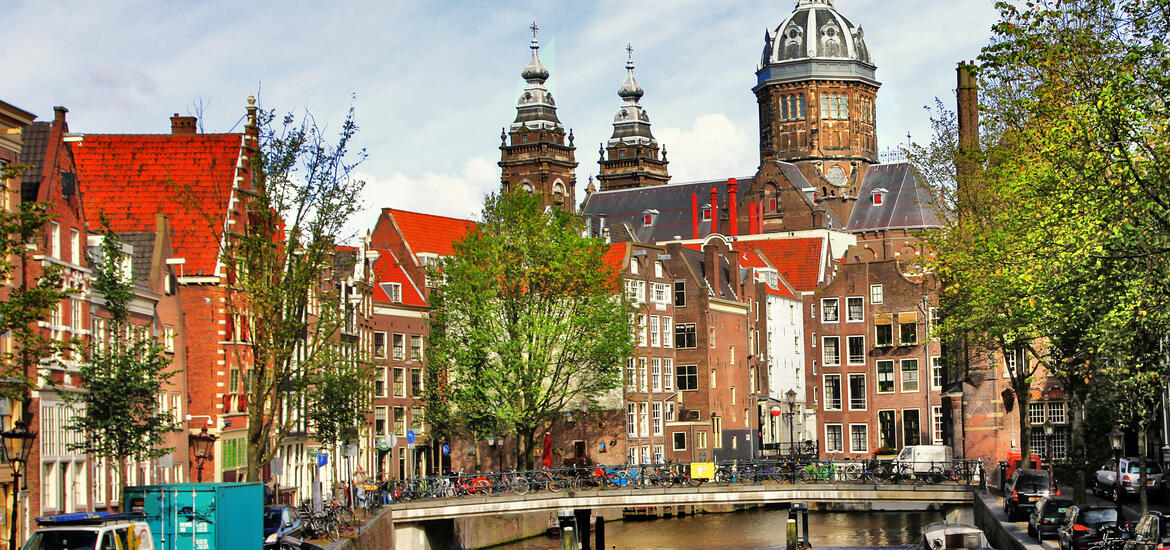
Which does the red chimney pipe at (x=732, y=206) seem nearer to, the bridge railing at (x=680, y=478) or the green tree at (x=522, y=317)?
the green tree at (x=522, y=317)

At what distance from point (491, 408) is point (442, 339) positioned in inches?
167

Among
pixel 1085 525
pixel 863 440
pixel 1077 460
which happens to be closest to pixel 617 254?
pixel 863 440

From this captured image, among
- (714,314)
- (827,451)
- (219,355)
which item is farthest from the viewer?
(827,451)

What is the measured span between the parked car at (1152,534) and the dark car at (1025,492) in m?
14.4

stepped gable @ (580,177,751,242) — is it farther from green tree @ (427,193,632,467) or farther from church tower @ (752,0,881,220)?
green tree @ (427,193,632,467)

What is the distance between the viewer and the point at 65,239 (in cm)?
4566

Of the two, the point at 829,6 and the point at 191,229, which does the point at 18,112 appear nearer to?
the point at 191,229

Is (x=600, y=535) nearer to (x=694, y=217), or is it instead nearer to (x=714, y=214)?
(x=714, y=214)

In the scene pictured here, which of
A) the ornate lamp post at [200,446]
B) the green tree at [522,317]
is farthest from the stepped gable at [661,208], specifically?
the ornate lamp post at [200,446]

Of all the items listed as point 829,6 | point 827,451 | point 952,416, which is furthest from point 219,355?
point 829,6

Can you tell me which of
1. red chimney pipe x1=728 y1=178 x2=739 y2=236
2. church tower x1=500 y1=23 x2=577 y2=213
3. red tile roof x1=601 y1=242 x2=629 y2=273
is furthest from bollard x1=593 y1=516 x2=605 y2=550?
church tower x1=500 y1=23 x2=577 y2=213

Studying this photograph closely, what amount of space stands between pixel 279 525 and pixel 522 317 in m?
30.4

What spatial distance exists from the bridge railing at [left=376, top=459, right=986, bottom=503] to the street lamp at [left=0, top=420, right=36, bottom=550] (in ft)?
72.7

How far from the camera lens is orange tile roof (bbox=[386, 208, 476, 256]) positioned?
99.4 m
